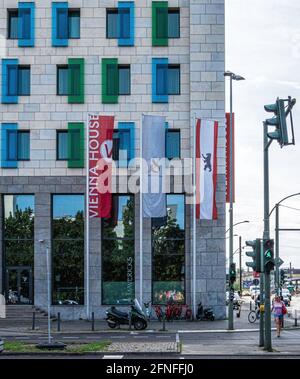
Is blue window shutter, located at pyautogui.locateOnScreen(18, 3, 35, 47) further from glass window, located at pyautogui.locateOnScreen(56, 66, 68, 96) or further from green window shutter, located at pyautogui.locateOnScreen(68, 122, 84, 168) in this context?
green window shutter, located at pyautogui.locateOnScreen(68, 122, 84, 168)

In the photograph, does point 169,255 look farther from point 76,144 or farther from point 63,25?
point 63,25

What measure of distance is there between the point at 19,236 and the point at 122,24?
14.5m

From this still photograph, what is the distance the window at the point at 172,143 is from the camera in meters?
44.6

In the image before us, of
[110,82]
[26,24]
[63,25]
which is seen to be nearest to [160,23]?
[110,82]

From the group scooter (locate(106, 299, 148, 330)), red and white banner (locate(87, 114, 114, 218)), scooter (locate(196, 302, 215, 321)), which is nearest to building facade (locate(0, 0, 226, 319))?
scooter (locate(196, 302, 215, 321))

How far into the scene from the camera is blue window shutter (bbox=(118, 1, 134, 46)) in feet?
147

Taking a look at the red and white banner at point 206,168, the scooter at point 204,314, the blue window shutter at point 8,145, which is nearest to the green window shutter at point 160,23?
the red and white banner at point 206,168

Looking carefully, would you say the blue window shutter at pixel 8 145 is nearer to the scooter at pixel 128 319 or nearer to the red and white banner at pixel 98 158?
the red and white banner at pixel 98 158

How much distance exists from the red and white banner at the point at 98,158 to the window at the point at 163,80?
144 inches

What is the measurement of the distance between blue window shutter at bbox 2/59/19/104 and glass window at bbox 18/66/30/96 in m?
0.26

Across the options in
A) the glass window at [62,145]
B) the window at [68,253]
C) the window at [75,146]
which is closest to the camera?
the window at [68,253]

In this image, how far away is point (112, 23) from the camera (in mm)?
45406
